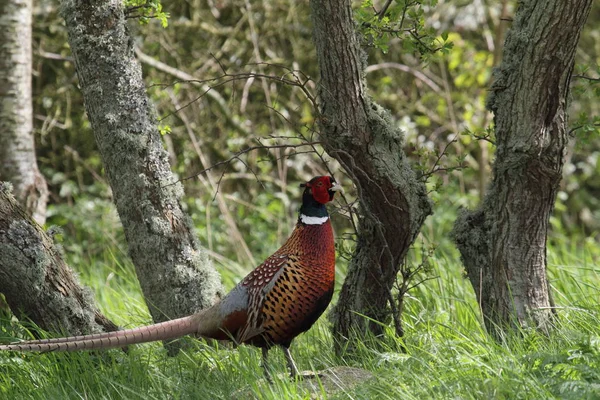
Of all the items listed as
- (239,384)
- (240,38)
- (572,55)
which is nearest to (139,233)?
(239,384)

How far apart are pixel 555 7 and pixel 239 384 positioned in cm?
194

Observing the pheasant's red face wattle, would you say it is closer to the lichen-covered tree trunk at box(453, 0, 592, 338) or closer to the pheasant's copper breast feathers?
the pheasant's copper breast feathers

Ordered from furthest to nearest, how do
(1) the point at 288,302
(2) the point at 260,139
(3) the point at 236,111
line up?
(3) the point at 236,111
(2) the point at 260,139
(1) the point at 288,302

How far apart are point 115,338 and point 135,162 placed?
83cm

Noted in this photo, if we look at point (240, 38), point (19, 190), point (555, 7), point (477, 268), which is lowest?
point (477, 268)

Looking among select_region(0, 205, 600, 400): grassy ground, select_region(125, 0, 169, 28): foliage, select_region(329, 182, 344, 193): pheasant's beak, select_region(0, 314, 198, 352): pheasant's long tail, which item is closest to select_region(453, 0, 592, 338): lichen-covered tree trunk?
select_region(0, 205, 600, 400): grassy ground

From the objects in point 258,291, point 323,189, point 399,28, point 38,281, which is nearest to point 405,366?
point 258,291

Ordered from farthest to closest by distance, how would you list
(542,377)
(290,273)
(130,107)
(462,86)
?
(462,86), (130,107), (290,273), (542,377)

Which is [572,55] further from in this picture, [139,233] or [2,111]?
[2,111]

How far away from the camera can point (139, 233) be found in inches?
146

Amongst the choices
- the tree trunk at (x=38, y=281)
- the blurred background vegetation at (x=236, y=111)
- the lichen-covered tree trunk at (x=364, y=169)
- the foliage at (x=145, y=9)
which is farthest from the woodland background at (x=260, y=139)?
the foliage at (x=145, y=9)

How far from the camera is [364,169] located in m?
3.42

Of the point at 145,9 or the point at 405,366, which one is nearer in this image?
the point at 405,366

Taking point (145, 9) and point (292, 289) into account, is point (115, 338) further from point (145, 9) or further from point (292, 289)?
point (145, 9)
